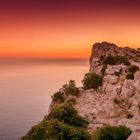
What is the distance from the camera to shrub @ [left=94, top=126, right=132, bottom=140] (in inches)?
2522

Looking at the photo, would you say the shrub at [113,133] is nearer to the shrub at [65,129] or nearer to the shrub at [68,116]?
the shrub at [65,129]

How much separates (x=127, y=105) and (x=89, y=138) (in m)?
24.4

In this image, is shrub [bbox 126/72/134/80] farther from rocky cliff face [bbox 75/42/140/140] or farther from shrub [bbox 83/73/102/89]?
shrub [bbox 83/73/102/89]

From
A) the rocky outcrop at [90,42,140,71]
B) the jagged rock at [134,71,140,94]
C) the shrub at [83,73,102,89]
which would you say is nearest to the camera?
the jagged rock at [134,71,140,94]

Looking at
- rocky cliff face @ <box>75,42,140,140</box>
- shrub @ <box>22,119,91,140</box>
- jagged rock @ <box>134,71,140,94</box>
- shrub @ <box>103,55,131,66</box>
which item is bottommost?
shrub @ <box>22,119,91,140</box>

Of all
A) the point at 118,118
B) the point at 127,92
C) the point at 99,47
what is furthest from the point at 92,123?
the point at 99,47

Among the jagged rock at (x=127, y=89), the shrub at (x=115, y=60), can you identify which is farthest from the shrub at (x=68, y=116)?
the shrub at (x=115, y=60)

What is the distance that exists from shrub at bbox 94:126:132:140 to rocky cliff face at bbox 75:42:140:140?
3549 mm

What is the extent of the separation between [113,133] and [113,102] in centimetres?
2432

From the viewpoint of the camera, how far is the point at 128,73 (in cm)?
10231

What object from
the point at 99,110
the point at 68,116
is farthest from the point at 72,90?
the point at 68,116

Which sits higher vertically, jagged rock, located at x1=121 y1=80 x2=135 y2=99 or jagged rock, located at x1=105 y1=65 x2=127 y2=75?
jagged rock, located at x1=105 y1=65 x2=127 y2=75

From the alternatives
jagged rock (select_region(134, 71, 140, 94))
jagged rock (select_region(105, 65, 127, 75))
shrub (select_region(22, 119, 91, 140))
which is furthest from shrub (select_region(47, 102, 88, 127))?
jagged rock (select_region(105, 65, 127, 75))

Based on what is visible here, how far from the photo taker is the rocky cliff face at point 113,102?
252 feet
